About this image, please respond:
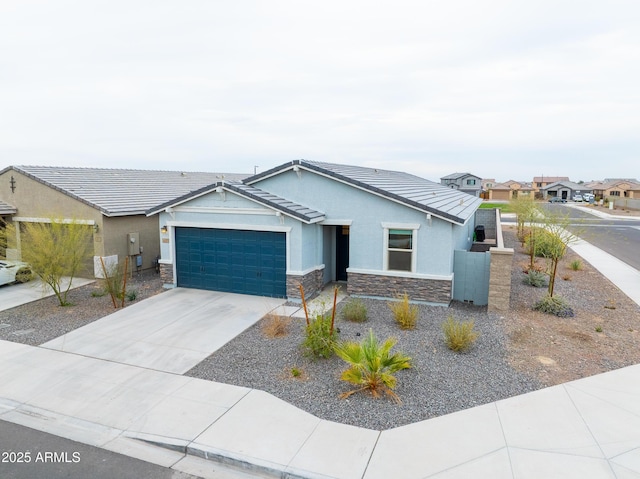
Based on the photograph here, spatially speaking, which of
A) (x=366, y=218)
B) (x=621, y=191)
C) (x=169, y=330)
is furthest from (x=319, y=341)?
(x=621, y=191)

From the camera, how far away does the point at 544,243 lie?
69.2 feet

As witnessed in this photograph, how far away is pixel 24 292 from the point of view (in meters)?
15.6

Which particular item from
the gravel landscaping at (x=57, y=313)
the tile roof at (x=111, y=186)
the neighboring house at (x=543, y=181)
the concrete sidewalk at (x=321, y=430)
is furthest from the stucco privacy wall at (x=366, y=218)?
the neighboring house at (x=543, y=181)

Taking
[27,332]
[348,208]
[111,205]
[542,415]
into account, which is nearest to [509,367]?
[542,415]

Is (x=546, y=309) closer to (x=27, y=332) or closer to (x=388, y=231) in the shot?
(x=388, y=231)

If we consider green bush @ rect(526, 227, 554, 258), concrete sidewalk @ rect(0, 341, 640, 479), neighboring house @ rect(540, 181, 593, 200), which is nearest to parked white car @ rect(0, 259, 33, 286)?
concrete sidewalk @ rect(0, 341, 640, 479)

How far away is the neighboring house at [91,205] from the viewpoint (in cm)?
1728

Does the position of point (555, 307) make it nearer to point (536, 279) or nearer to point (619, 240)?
point (536, 279)

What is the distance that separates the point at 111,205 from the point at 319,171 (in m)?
8.76

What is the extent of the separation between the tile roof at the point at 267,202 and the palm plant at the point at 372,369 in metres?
6.29

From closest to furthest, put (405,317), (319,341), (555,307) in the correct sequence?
1. (319,341)
2. (405,317)
3. (555,307)

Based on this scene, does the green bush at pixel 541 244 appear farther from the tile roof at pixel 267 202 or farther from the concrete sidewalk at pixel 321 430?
the concrete sidewalk at pixel 321 430

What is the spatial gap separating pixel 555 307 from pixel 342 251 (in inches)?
286

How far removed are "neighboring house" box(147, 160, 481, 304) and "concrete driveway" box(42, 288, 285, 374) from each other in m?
1.06
